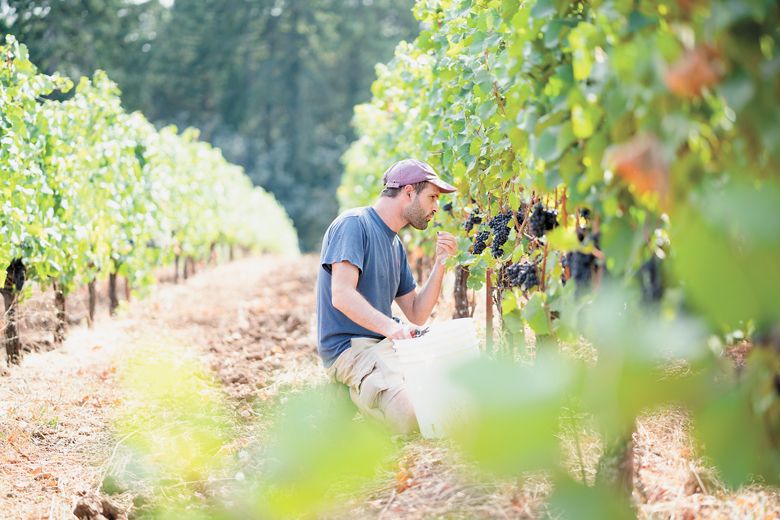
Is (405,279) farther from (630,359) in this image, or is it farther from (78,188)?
(78,188)

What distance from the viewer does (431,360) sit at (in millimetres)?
3096

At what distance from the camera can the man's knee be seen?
133 inches

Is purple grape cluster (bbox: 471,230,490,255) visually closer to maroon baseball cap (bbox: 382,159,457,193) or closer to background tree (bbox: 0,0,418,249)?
maroon baseball cap (bbox: 382,159,457,193)

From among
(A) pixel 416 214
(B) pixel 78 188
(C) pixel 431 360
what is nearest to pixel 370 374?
(C) pixel 431 360

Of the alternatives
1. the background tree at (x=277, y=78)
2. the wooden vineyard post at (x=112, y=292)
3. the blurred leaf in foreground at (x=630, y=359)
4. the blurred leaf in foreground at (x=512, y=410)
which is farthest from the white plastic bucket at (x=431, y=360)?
the background tree at (x=277, y=78)

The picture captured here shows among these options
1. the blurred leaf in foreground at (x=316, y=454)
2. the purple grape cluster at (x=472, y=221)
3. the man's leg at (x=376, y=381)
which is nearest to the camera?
the blurred leaf in foreground at (x=316, y=454)

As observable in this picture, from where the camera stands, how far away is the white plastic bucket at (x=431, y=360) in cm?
310

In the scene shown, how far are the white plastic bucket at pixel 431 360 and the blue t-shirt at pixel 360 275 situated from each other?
63cm

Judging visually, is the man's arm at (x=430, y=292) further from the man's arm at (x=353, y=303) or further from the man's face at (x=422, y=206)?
the man's arm at (x=353, y=303)

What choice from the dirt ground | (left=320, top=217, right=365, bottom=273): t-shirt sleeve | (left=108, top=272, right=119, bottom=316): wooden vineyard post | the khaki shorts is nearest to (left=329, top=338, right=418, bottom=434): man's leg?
the khaki shorts

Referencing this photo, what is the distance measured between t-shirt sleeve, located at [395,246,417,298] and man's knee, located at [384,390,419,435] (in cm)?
75

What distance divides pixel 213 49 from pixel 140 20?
34.7 feet

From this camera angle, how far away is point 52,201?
20.2 ft

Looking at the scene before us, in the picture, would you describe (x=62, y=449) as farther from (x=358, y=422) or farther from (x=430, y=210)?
(x=358, y=422)
